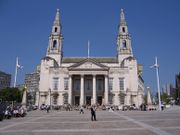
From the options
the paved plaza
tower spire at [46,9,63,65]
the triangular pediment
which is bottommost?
the paved plaza

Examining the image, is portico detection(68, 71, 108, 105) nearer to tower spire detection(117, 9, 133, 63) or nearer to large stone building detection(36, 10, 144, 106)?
large stone building detection(36, 10, 144, 106)

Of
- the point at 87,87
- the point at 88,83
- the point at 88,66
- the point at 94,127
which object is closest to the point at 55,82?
the point at 87,87

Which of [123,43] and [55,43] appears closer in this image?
[123,43]

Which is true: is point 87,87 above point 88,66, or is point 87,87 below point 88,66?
below

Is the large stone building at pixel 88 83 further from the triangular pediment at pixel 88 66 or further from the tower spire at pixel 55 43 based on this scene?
the tower spire at pixel 55 43

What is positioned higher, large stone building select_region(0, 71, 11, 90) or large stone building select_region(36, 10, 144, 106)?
large stone building select_region(0, 71, 11, 90)

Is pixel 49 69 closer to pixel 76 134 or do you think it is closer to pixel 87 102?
pixel 87 102

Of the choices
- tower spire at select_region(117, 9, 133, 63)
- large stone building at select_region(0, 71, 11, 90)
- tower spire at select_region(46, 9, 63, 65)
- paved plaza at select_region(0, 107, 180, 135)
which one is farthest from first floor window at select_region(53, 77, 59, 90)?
large stone building at select_region(0, 71, 11, 90)

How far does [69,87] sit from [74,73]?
14.2 ft

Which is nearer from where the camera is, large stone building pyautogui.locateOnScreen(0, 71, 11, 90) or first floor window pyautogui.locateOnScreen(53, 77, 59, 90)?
first floor window pyautogui.locateOnScreen(53, 77, 59, 90)

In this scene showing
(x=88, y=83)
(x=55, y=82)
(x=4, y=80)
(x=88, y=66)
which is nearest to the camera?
(x=88, y=66)

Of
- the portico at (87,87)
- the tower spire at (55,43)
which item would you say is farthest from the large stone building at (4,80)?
the portico at (87,87)

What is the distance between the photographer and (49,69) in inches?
3002

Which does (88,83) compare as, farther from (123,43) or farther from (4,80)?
(4,80)
